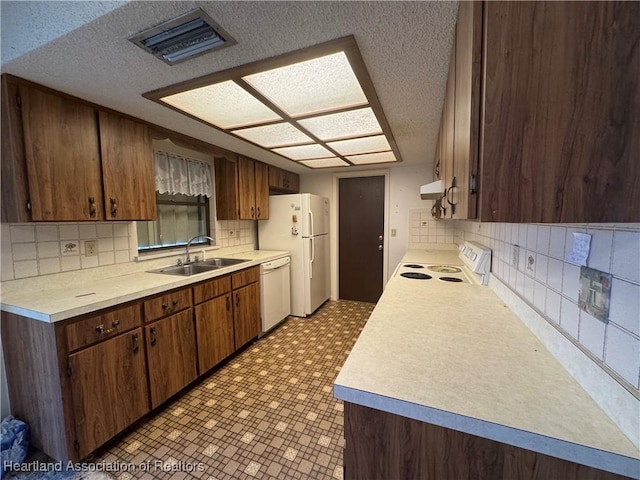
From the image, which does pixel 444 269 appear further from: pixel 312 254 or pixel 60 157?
pixel 60 157

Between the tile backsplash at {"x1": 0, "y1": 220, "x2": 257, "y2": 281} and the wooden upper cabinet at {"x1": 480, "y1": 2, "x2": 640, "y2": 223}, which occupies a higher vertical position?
the wooden upper cabinet at {"x1": 480, "y1": 2, "x2": 640, "y2": 223}

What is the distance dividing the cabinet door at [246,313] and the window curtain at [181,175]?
3.86ft

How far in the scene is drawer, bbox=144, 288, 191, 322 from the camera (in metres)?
1.68

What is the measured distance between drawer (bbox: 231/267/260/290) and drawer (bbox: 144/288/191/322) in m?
0.51

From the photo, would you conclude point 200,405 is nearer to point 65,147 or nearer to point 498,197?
point 65,147

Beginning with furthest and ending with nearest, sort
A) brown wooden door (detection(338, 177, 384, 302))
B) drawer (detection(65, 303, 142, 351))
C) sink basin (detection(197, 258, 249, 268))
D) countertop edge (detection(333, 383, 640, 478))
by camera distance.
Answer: brown wooden door (detection(338, 177, 384, 302)) → sink basin (detection(197, 258, 249, 268)) → drawer (detection(65, 303, 142, 351)) → countertop edge (detection(333, 383, 640, 478))

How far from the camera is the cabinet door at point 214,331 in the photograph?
2084 millimetres

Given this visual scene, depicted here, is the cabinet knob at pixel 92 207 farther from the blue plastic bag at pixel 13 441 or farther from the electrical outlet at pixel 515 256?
the electrical outlet at pixel 515 256

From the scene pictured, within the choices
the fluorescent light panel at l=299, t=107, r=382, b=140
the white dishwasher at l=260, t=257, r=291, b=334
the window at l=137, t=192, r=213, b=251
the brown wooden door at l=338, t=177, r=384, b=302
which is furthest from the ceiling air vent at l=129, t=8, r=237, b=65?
the brown wooden door at l=338, t=177, r=384, b=302

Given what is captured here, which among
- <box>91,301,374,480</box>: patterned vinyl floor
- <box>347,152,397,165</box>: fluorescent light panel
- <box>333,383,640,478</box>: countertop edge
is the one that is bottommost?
<box>91,301,374,480</box>: patterned vinyl floor

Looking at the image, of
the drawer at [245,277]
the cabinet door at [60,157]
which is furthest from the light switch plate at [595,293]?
the cabinet door at [60,157]

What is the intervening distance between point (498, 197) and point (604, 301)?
394 millimetres

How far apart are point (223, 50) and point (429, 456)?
163 cm

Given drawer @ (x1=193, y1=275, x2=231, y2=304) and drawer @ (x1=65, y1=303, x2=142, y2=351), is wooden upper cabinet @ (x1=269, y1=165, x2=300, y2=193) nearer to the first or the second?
drawer @ (x1=193, y1=275, x2=231, y2=304)
